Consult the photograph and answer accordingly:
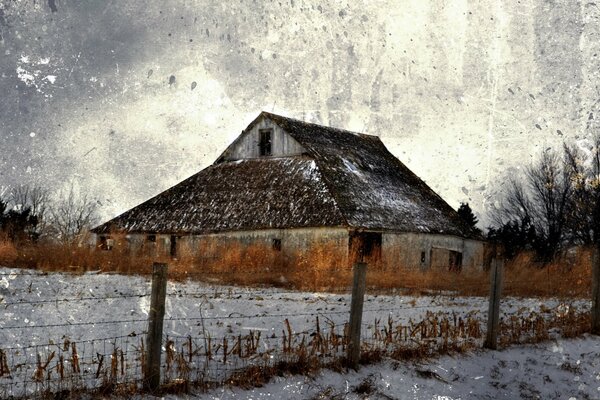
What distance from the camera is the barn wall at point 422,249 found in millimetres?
30359

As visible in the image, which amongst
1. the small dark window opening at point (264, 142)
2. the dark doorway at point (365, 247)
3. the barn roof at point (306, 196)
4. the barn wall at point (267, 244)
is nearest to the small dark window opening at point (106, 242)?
the barn roof at point (306, 196)

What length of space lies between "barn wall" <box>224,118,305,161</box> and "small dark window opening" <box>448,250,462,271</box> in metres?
8.18

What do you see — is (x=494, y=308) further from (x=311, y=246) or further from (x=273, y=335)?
(x=311, y=246)

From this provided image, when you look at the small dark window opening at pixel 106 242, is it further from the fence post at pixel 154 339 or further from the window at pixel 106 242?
the fence post at pixel 154 339

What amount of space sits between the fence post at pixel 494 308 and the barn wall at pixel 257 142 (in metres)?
22.2

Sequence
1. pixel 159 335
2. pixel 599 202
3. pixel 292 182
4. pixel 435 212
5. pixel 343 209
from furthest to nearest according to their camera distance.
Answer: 1. pixel 599 202
2. pixel 435 212
3. pixel 292 182
4. pixel 343 209
5. pixel 159 335

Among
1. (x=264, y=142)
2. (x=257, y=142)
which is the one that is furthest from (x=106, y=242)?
(x=264, y=142)

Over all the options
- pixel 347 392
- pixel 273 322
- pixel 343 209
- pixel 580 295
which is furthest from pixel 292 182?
pixel 347 392

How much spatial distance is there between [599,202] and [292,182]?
23.3m

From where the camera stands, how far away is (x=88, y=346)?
11.5m

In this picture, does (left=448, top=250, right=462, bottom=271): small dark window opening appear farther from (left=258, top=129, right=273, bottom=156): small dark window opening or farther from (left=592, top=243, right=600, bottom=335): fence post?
(left=592, top=243, right=600, bottom=335): fence post

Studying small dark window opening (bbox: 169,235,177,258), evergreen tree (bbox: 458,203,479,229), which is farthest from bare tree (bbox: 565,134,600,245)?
small dark window opening (bbox: 169,235,177,258)

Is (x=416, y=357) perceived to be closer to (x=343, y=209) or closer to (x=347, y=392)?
(x=347, y=392)

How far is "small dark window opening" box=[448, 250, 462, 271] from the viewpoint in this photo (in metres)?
33.6
